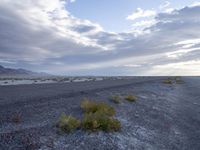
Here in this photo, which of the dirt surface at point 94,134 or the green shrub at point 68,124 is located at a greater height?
the green shrub at point 68,124

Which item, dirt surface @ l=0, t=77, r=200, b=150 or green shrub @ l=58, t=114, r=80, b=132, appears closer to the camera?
dirt surface @ l=0, t=77, r=200, b=150

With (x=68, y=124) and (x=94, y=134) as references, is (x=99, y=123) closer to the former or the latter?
(x=94, y=134)

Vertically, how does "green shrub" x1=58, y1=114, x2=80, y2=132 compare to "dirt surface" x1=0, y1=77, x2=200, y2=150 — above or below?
above

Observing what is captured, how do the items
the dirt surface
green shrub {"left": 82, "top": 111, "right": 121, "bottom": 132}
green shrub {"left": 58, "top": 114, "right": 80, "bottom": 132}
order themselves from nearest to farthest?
the dirt surface
green shrub {"left": 58, "top": 114, "right": 80, "bottom": 132}
green shrub {"left": 82, "top": 111, "right": 121, "bottom": 132}

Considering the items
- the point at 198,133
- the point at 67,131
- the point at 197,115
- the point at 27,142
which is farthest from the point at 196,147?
the point at 197,115

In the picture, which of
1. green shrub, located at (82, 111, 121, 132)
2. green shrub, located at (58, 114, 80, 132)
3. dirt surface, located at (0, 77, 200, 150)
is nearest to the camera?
dirt surface, located at (0, 77, 200, 150)

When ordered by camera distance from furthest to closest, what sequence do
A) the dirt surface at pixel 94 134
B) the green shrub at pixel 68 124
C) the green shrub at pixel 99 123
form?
the green shrub at pixel 99 123 < the green shrub at pixel 68 124 < the dirt surface at pixel 94 134

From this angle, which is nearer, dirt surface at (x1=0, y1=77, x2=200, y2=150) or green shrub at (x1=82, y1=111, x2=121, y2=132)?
dirt surface at (x1=0, y1=77, x2=200, y2=150)

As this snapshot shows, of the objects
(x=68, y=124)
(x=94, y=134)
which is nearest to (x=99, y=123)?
(x=94, y=134)

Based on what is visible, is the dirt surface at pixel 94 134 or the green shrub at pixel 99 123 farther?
the green shrub at pixel 99 123

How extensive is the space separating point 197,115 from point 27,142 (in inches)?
529

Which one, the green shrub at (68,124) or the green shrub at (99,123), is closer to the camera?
the green shrub at (68,124)

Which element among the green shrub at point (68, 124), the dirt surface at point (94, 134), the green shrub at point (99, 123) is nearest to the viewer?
the dirt surface at point (94, 134)

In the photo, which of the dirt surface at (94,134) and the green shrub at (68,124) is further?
the green shrub at (68,124)
